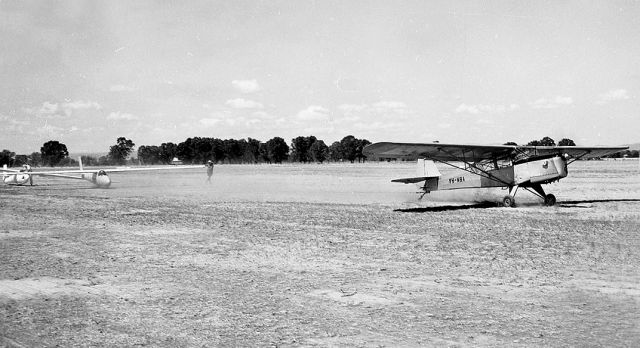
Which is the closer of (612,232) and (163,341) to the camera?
(163,341)

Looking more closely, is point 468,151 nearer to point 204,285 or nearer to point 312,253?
point 312,253

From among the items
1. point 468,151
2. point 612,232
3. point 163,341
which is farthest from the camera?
point 468,151

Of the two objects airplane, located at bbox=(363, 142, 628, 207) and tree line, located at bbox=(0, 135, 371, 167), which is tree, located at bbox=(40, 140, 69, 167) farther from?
airplane, located at bbox=(363, 142, 628, 207)

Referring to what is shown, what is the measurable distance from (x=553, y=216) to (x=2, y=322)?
13960mm

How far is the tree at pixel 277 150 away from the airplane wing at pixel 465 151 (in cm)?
13738

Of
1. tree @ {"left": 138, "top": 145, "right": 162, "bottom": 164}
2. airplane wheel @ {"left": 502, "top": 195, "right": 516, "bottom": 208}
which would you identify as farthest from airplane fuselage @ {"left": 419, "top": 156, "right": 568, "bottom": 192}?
tree @ {"left": 138, "top": 145, "right": 162, "bottom": 164}

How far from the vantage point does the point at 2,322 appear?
5148 mm

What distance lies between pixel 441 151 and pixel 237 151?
485 feet

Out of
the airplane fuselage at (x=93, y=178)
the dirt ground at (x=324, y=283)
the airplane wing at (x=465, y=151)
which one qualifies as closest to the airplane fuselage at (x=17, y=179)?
the airplane fuselage at (x=93, y=178)

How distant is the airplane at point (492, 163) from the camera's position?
17.6m

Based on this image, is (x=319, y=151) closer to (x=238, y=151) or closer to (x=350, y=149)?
(x=350, y=149)

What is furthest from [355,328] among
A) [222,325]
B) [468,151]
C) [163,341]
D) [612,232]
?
[468,151]

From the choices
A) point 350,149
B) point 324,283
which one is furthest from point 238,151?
point 324,283

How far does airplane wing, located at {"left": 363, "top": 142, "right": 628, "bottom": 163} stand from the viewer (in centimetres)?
1744
